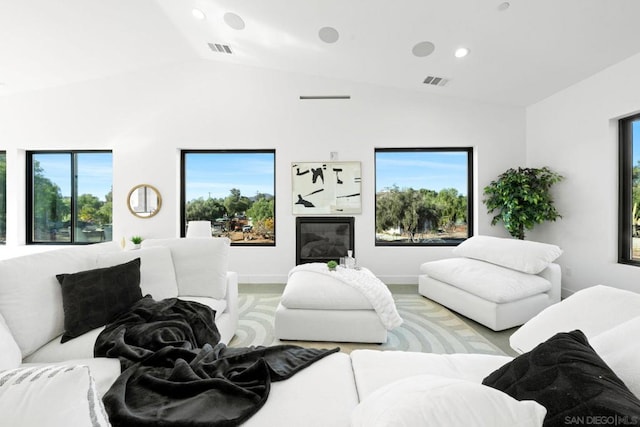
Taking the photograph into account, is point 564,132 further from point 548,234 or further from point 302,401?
point 302,401

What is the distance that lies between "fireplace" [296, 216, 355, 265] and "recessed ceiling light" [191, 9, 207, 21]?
2763 mm

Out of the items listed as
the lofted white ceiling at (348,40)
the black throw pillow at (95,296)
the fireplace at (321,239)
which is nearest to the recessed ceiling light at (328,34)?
the lofted white ceiling at (348,40)

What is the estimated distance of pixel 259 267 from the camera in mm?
4336

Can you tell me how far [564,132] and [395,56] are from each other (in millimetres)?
2349

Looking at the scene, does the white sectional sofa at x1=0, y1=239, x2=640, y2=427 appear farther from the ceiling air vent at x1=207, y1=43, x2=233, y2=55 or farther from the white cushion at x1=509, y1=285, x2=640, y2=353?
the ceiling air vent at x1=207, y1=43, x2=233, y2=55

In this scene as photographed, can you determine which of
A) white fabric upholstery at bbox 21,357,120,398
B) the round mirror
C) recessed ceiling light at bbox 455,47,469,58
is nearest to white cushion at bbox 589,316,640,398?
white fabric upholstery at bbox 21,357,120,398

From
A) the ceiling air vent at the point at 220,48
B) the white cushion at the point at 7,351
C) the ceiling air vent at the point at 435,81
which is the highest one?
the ceiling air vent at the point at 220,48

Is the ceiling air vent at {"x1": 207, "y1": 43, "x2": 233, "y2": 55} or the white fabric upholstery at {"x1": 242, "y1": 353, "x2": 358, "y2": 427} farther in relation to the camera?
the ceiling air vent at {"x1": 207, "y1": 43, "x2": 233, "y2": 55}

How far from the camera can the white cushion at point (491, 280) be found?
2639 mm

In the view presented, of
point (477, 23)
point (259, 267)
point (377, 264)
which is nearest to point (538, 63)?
point (477, 23)

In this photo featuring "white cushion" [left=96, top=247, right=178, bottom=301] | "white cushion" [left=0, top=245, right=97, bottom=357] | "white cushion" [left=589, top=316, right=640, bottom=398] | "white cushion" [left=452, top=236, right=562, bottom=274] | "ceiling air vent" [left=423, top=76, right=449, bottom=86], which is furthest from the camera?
"ceiling air vent" [left=423, top=76, right=449, bottom=86]

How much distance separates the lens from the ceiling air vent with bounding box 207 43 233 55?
384 cm

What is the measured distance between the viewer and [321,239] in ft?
14.3

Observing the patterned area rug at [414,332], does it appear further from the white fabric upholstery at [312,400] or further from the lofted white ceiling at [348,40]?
the lofted white ceiling at [348,40]
